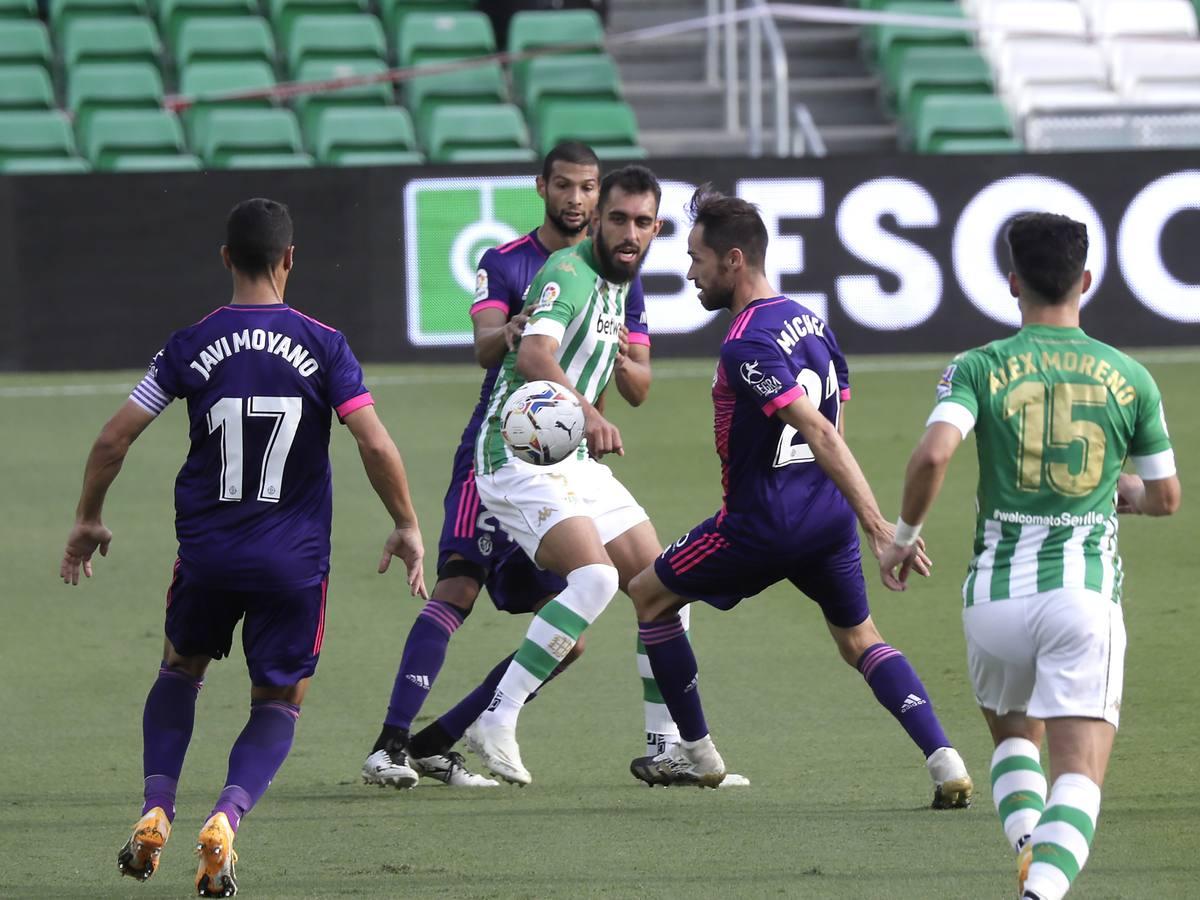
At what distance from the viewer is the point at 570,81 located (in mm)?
19484

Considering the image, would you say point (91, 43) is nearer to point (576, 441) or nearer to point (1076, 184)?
point (1076, 184)

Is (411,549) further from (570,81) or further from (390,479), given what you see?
(570,81)

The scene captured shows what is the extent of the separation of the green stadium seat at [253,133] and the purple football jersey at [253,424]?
524 inches

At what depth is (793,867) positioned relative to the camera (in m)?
5.27

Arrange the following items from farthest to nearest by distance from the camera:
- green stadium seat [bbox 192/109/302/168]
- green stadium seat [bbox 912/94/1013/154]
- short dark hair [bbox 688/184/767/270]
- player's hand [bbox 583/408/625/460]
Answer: green stadium seat [bbox 912/94/1013/154]
green stadium seat [bbox 192/109/302/168]
player's hand [bbox 583/408/625/460]
short dark hair [bbox 688/184/767/270]

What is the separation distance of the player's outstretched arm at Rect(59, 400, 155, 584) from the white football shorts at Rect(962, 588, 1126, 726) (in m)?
2.27

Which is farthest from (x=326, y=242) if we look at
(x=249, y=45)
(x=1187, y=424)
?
(x=1187, y=424)

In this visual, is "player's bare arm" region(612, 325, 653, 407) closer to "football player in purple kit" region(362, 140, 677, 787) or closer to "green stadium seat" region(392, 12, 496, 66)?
"football player in purple kit" region(362, 140, 677, 787)

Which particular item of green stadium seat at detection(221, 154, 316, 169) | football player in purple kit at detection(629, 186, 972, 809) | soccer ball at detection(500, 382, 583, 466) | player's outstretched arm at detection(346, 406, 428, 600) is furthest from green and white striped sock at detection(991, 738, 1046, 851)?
green stadium seat at detection(221, 154, 316, 169)

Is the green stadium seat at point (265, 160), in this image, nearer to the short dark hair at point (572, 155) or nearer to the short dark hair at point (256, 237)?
the short dark hair at point (572, 155)

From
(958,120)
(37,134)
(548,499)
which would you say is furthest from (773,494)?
(958,120)

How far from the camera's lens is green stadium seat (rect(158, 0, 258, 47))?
19812 millimetres

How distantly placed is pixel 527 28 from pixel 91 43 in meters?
4.35

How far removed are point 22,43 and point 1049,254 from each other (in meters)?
16.4
